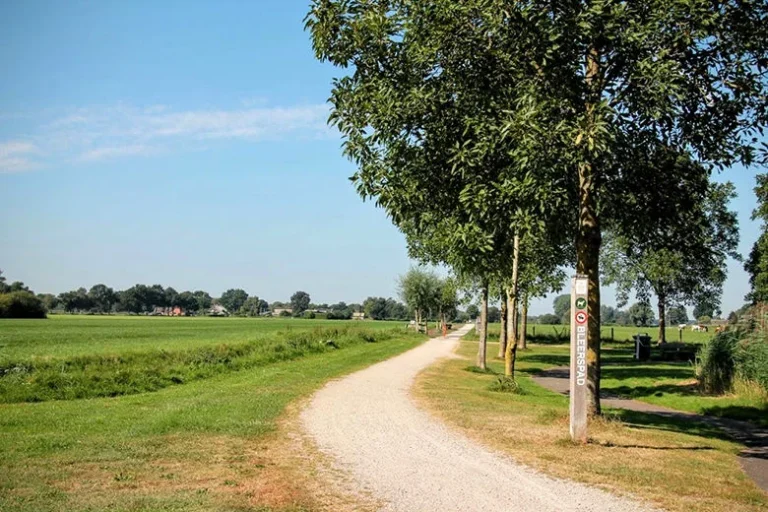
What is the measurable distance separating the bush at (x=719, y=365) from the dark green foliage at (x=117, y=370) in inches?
601

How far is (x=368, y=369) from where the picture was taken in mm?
25922

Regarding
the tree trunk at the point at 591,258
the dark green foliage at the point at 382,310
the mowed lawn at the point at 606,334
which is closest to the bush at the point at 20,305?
the mowed lawn at the point at 606,334

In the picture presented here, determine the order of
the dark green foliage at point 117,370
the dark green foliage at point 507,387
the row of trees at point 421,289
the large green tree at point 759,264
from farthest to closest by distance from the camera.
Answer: the row of trees at point 421,289 < the large green tree at point 759,264 < the dark green foliage at point 507,387 < the dark green foliage at point 117,370

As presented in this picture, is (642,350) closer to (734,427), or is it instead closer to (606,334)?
(734,427)

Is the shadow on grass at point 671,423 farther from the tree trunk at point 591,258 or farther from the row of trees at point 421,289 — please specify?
the row of trees at point 421,289

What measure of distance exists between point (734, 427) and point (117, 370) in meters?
15.6

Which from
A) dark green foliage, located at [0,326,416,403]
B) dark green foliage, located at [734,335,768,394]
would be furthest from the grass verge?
dark green foliage, located at [734,335,768,394]

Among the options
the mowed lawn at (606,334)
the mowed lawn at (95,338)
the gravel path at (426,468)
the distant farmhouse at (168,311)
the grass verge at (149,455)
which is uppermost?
the distant farmhouse at (168,311)

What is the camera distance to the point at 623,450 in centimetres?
1064

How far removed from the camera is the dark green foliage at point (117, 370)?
16.8m

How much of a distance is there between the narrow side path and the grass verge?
6.48 metres

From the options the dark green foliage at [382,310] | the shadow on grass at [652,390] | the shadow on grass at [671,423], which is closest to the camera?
the shadow on grass at [671,423]

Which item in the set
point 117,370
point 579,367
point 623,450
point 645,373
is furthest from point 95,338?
point 623,450

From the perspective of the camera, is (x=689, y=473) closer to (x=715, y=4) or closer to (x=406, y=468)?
(x=406, y=468)
